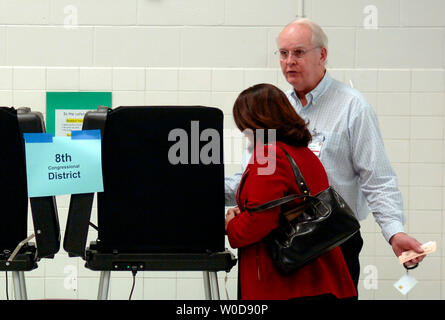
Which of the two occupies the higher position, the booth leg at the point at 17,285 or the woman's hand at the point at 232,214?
the woman's hand at the point at 232,214

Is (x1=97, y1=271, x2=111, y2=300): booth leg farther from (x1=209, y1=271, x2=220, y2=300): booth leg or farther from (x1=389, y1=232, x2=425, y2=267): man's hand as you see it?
(x1=389, y1=232, x2=425, y2=267): man's hand

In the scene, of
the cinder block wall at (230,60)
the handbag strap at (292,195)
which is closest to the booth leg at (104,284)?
the handbag strap at (292,195)

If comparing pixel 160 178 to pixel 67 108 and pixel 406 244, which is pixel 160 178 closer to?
pixel 406 244

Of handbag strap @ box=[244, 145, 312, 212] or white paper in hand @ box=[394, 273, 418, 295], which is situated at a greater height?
handbag strap @ box=[244, 145, 312, 212]

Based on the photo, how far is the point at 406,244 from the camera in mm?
1946

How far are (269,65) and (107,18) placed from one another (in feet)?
3.16

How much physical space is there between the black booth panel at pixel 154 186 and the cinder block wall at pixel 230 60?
190 cm

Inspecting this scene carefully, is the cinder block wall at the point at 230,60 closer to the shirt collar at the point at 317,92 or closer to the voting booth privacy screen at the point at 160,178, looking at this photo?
the shirt collar at the point at 317,92

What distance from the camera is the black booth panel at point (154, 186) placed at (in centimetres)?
161

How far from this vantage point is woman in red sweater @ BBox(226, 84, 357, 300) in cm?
175

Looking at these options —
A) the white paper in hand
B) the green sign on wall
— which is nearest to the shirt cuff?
the white paper in hand

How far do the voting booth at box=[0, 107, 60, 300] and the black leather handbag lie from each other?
560 mm

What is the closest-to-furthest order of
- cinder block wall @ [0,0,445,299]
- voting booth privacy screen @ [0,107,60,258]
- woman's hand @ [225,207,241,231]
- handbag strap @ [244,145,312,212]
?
voting booth privacy screen @ [0,107,60,258] → handbag strap @ [244,145,312,212] → woman's hand @ [225,207,241,231] → cinder block wall @ [0,0,445,299]
